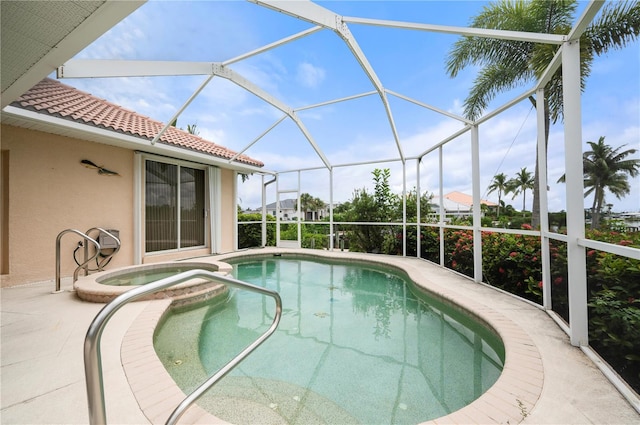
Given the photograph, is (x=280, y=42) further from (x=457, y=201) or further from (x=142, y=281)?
(x=142, y=281)

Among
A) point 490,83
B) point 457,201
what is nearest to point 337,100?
point 457,201

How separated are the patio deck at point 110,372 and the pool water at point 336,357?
466 mm

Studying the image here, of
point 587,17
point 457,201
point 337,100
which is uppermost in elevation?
point 337,100

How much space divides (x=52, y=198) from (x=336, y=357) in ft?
21.7

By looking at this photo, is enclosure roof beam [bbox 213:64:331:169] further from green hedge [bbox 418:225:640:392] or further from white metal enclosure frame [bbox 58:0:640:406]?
green hedge [bbox 418:225:640:392]

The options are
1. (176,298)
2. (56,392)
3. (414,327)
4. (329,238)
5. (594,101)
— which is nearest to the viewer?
(56,392)

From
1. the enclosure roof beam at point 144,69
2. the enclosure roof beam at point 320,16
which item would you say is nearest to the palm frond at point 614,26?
the enclosure roof beam at point 320,16

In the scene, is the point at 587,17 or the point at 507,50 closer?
the point at 587,17

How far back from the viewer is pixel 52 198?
5.57 metres

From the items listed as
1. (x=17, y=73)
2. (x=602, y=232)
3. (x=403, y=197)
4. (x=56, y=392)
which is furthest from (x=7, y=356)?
(x=403, y=197)

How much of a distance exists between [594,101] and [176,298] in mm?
5795

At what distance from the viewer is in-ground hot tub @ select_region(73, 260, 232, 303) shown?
4.00 m

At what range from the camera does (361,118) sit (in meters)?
9.48

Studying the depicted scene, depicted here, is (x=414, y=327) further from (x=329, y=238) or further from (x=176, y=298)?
(x=329, y=238)
